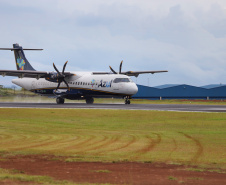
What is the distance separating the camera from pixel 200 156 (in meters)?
11.5

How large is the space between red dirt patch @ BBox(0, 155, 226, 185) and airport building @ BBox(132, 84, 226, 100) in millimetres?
80789

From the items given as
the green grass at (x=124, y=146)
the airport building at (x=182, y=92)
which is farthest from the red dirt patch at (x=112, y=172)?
the airport building at (x=182, y=92)

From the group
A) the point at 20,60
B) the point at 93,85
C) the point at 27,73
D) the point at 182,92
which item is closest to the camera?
the point at 93,85

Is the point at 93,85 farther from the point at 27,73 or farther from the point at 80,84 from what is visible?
the point at 27,73

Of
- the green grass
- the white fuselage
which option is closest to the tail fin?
the white fuselage

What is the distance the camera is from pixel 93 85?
50.9 m

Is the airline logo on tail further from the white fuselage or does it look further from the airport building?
the airport building

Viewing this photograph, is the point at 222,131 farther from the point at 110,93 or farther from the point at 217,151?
the point at 110,93

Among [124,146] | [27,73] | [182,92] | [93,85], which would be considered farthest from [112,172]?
[182,92]

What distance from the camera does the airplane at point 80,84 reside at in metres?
48.3

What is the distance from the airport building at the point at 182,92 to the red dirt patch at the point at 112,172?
265ft

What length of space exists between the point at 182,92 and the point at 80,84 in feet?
158

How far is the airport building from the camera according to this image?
296 feet

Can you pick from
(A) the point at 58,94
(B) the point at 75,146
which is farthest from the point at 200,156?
(A) the point at 58,94
